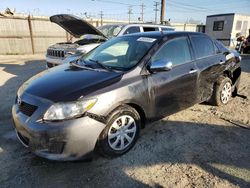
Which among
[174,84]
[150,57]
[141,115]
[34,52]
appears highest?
[150,57]

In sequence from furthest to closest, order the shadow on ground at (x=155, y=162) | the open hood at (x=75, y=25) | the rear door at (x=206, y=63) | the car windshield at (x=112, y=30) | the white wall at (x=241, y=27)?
the white wall at (x=241, y=27)
the car windshield at (x=112, y=30)
the open hood at (x=75, y=25)
the rear door at (x=206, y=63)
the shadow on ground at (x=155, y=162)

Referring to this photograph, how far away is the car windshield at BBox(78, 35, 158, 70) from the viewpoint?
3.54m

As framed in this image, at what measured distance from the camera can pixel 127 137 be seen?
10.7 ft

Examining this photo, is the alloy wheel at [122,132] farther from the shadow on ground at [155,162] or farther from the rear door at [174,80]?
the rear door at [174,80]

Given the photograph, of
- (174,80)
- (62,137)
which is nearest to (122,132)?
(62,137)

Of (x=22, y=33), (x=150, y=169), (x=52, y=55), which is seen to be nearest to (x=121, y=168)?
(x=150, y=169)

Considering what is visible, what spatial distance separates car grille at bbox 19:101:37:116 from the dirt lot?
2.24 ft

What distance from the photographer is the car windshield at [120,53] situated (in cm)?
354

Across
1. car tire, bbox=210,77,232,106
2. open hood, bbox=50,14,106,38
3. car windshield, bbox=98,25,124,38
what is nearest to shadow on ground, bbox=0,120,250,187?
car tire, bbox=210,77,232,106

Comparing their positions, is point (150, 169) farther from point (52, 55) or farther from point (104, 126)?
point (52, 55)

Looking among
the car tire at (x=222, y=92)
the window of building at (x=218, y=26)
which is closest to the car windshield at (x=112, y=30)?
the car tire at (x=222, y=92)

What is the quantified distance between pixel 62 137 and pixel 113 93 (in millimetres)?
806

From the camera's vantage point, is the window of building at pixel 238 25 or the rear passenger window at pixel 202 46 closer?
the rear passenger window at pixel 202 46

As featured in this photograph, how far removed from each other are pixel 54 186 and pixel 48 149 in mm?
416
